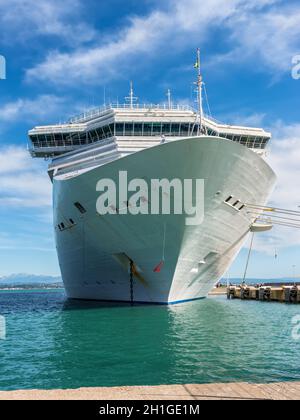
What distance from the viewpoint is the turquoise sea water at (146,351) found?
10.1m

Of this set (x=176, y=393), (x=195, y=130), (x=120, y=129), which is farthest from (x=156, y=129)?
(x=176, y=393)

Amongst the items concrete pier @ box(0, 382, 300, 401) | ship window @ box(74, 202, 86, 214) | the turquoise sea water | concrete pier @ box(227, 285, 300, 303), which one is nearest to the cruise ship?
ship window @ box(74, 202, 86, 214)

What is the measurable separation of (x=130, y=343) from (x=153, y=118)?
16.2 metres

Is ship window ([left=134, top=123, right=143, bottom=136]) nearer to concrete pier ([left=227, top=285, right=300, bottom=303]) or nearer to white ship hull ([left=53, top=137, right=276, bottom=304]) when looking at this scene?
white ship hull ([left=53, top=137, right=276, bottom=304])

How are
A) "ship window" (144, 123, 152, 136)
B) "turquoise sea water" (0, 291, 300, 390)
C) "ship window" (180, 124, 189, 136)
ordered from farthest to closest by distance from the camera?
"ship window" (180, 124, 189, 136) < "ship window" (144, 123, 152, 136) < "turquoise sea water" (0, 291, 300, 390)

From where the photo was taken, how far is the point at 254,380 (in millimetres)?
9625

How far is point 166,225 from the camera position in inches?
853

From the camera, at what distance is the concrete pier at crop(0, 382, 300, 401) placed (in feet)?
21.8

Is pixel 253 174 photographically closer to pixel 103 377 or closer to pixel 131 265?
pixel 131 265

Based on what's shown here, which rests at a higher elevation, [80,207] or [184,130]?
[184,130]

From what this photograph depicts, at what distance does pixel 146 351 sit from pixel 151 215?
894cm

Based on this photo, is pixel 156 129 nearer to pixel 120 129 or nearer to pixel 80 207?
pixel 120 129

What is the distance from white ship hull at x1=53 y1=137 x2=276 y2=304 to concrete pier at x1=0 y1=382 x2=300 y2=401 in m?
13.4
